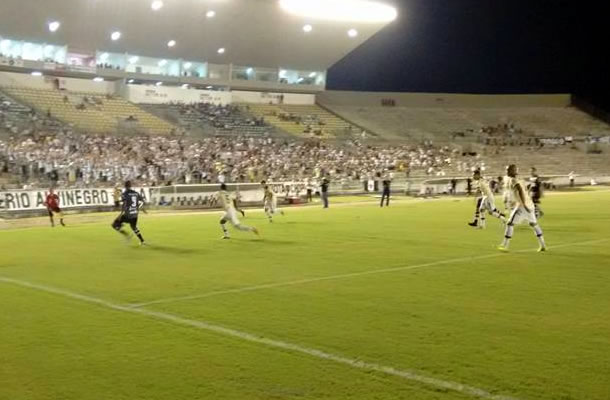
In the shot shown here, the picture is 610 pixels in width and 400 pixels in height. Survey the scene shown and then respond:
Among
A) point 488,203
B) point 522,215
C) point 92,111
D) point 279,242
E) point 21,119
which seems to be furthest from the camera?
point 92,111

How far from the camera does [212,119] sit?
180ft

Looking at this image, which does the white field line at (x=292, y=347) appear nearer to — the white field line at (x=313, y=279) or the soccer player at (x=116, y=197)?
the white field line at (x=313, y=279)

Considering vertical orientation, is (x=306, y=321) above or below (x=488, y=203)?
below

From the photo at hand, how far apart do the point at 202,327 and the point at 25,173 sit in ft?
93.2

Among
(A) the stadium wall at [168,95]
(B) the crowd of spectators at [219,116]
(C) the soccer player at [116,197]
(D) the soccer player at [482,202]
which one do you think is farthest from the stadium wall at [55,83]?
(D) the soccer player at [482,202]

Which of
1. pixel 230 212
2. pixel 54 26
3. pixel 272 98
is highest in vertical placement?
pixel 54 26

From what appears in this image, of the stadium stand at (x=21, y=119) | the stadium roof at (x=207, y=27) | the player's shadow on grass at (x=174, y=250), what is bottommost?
the player's shadow on grass at (x=174, y=250)

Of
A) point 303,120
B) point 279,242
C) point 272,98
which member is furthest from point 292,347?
point 272,98

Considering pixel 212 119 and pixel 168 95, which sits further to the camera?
pixel 168 95

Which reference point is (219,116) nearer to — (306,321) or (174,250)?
(174,250)

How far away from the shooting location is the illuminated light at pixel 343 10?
2160 inches

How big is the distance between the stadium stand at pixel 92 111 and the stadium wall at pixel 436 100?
22.6 metres

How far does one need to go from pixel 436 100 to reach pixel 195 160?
37.8 m

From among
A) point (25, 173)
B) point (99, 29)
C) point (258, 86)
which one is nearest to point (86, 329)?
point (25, 173)
